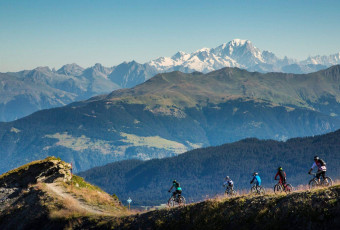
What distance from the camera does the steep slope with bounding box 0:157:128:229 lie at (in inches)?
1697

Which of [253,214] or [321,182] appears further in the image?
[321,182]

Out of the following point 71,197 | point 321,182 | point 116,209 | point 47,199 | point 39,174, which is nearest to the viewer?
point 321,182

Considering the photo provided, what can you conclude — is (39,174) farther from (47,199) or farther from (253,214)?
(253,214)

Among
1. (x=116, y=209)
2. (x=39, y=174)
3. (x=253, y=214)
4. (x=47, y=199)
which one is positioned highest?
(x=39, y=174)

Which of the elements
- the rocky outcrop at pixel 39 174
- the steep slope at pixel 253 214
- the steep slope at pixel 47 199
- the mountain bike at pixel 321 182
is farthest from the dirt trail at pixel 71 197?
the mountain bike at pixel 321 182

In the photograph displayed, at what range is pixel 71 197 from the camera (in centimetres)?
4794

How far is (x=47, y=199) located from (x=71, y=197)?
2.75m

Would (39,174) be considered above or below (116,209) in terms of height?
above

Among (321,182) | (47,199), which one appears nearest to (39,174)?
(47,199)

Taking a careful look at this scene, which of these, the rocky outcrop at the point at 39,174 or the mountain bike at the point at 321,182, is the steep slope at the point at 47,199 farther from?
the mountain bike at the point at 321,182

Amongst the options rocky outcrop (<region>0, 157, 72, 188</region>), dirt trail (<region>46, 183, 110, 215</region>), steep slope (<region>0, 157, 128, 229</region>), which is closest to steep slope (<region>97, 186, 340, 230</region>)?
dirt trail (<region>46, 183, 110, 215</region>)

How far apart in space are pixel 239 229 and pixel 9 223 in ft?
88.0

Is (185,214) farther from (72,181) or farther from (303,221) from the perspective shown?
(72,181)

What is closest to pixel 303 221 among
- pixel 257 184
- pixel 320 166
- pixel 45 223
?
pixel 320 166
